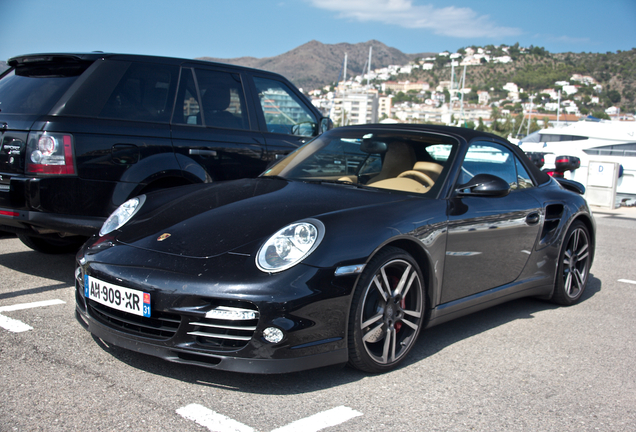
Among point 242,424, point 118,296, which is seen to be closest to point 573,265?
point 242,424

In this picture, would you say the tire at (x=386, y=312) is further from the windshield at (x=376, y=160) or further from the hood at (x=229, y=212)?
the windshield at (x=376, y=160)

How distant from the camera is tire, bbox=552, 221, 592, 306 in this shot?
469 centimetres

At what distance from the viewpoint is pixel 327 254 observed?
2.81 meters

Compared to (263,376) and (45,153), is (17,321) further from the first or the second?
(263,376)

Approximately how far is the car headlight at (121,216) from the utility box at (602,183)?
12347 millimetres

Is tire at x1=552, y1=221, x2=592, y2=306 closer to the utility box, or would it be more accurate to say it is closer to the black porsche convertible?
the black porsche convertible

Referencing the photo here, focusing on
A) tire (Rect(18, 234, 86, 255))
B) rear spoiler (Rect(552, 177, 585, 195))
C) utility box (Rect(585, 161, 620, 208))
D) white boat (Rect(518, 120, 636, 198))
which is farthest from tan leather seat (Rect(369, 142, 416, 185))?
white boat (Rect(518, 120, 636, 198))

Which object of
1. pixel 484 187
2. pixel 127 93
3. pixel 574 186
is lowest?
pixel 574 186

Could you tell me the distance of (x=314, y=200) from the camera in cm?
334

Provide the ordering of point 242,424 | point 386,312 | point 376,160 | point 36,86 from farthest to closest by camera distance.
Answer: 1. point 36,86
2. point 376,160
3. point 386,312
4. point 242,424

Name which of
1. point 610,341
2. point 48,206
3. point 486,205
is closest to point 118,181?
point 48,206

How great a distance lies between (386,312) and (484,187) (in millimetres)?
1082

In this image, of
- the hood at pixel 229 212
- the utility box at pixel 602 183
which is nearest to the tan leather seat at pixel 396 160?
the hood at pixel 229 212

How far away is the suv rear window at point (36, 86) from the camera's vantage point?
169 inches
